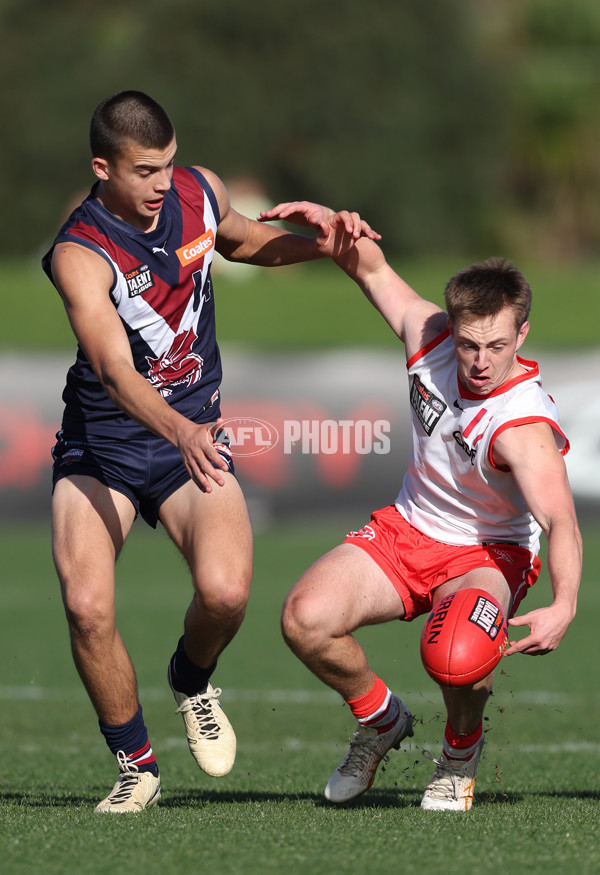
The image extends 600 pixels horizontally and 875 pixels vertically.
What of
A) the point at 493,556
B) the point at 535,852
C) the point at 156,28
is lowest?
the point at 535,852

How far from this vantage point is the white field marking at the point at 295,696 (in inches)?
Answer: 321

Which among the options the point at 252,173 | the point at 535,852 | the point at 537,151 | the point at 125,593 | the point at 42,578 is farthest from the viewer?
the point at 537,151

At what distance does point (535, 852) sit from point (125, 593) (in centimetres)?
859

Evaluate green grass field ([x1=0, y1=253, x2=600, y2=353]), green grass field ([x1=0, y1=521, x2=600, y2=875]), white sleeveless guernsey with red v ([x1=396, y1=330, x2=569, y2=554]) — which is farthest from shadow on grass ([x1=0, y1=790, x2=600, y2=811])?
green grass field ([x1=0, y1=253, x2=600, y2=353])

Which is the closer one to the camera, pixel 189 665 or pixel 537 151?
pixel 189 665

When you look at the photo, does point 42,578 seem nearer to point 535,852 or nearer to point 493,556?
point 493,556

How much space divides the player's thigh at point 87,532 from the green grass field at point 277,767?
2.76 feet

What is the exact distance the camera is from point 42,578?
13.5 metres

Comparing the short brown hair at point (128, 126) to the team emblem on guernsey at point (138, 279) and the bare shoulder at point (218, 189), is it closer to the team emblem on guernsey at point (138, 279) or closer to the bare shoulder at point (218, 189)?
the team emblem on guernsey at point (138, 279)

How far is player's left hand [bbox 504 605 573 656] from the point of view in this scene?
14.9 ft

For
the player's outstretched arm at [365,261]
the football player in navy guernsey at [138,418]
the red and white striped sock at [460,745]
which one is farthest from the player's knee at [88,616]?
the player's outstretched arm at [365,261]

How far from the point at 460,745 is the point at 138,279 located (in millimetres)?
2158

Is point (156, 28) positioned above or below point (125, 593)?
above

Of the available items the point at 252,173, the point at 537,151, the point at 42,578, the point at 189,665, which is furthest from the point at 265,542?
the point at 537,151
